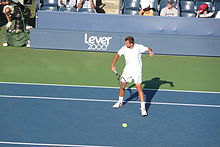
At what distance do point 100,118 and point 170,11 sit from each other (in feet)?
30.6

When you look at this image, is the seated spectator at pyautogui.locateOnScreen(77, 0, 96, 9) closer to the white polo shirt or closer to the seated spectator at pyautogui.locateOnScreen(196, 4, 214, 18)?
the seated spectator at pyautogui.locateOnScreen(196, 4, 214, 18)

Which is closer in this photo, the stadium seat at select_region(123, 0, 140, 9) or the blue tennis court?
the blue tennis court

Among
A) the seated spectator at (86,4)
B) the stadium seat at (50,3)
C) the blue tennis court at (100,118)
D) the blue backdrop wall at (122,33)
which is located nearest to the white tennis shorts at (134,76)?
the blue tennis court at (100,118)

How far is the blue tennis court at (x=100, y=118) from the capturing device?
884cm

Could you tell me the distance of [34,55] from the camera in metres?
16.8

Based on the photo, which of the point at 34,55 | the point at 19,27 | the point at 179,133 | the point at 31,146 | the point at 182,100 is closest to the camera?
the point at 31,146

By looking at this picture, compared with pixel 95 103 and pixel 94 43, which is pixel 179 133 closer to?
pixel 95 103

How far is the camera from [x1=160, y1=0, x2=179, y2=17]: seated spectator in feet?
59.8

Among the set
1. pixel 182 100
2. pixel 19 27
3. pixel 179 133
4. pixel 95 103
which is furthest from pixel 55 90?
pixel 19 27

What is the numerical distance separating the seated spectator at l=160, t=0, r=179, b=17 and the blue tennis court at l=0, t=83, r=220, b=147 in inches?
246

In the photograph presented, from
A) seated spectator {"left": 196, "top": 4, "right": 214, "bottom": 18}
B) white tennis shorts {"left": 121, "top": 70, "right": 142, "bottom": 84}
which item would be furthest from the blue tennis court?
seated spectator {"left": 196, "top": 4, "right": 214, "bottom": 18}

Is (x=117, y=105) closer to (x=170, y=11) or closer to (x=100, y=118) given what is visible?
(x=100, y=118)

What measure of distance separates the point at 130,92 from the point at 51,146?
4.47 metres

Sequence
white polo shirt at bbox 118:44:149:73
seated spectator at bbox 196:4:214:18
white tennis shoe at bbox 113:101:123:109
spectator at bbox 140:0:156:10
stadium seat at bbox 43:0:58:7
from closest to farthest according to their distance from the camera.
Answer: white polo shirt at bbox 118:44:149:73 < white tennis shoe at bbox 113:101:123:109 < seated spectator at bbox 196:4:214:18 < spectator at bbox 140:0:156:10 < stadium seat at bbox 43:0:58:7
